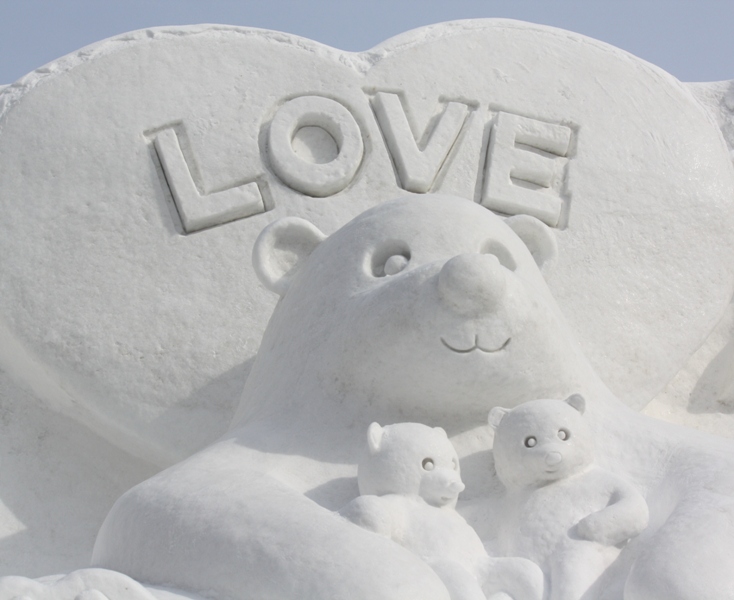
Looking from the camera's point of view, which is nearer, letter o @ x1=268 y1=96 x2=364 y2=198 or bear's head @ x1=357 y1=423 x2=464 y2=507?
bear's head @ x1=357 y1=423 x2=464 y2=507

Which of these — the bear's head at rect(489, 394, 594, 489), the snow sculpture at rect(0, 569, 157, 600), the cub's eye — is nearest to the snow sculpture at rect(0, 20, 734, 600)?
the cub's eye

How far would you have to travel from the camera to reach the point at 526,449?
2.48 meters

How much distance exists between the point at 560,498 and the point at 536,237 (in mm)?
926

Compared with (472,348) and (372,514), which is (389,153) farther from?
(372,514)

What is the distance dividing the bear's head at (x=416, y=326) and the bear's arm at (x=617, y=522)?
377 millimetres

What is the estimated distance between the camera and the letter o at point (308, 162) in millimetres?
3818

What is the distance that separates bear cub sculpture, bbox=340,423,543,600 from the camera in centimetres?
225

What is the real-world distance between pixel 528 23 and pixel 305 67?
31.6 inches

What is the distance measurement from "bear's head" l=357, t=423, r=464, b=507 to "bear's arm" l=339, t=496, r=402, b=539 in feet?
0.27

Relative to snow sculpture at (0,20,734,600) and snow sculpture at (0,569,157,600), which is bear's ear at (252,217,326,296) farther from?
snow sculpture at (0,569,157,600)

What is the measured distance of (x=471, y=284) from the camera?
98.3 inches

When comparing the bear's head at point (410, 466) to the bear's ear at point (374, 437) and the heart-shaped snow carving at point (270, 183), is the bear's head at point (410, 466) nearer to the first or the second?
the bear's ear at point (374, 437)

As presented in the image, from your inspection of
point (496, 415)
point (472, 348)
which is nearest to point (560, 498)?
point (496, 415)

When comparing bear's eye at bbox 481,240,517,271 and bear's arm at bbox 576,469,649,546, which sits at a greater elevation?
bear's eye at bbox 481,240,517,271
